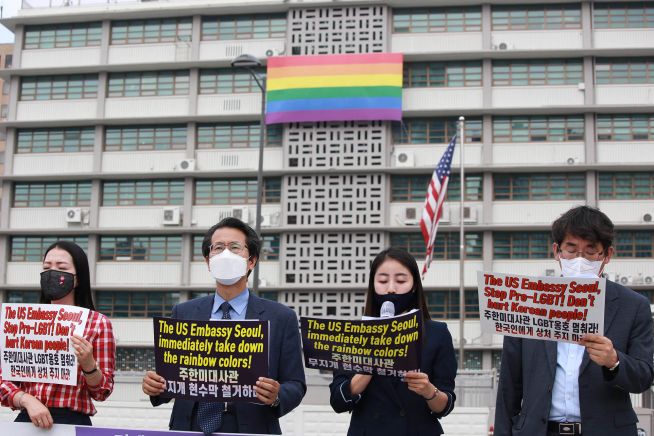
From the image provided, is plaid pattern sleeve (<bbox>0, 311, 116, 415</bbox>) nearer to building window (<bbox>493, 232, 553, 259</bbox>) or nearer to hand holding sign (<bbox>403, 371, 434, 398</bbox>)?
hand holding sign (<bbox>403, 371, 434, 398</bbox>)

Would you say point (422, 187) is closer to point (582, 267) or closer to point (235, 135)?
point (235, 135)

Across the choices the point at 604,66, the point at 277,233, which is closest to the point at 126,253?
the point at 277,233

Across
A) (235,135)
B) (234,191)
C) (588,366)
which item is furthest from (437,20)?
(588,366)

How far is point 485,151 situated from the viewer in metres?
31.4

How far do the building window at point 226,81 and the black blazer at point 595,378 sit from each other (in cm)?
2893

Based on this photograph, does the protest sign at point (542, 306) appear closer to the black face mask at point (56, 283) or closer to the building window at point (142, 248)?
the black face mask at point (56, 283)

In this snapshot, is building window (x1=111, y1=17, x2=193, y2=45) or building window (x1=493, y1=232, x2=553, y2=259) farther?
building window (x1=111, y1=17, x2=193, y2=45)

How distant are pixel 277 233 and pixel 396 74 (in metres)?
7.22

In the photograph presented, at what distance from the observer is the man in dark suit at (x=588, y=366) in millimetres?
4086

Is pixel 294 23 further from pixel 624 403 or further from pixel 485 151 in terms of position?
pixel 624 403

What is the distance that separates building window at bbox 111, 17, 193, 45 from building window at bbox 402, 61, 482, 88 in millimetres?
8766

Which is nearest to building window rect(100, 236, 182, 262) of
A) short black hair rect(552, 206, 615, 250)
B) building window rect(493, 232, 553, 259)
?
building window rect(493, 232, 553, 259)

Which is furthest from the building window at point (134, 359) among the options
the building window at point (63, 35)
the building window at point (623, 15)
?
the building window at point (623, 15)

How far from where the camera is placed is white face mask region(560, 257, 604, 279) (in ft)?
14.0
